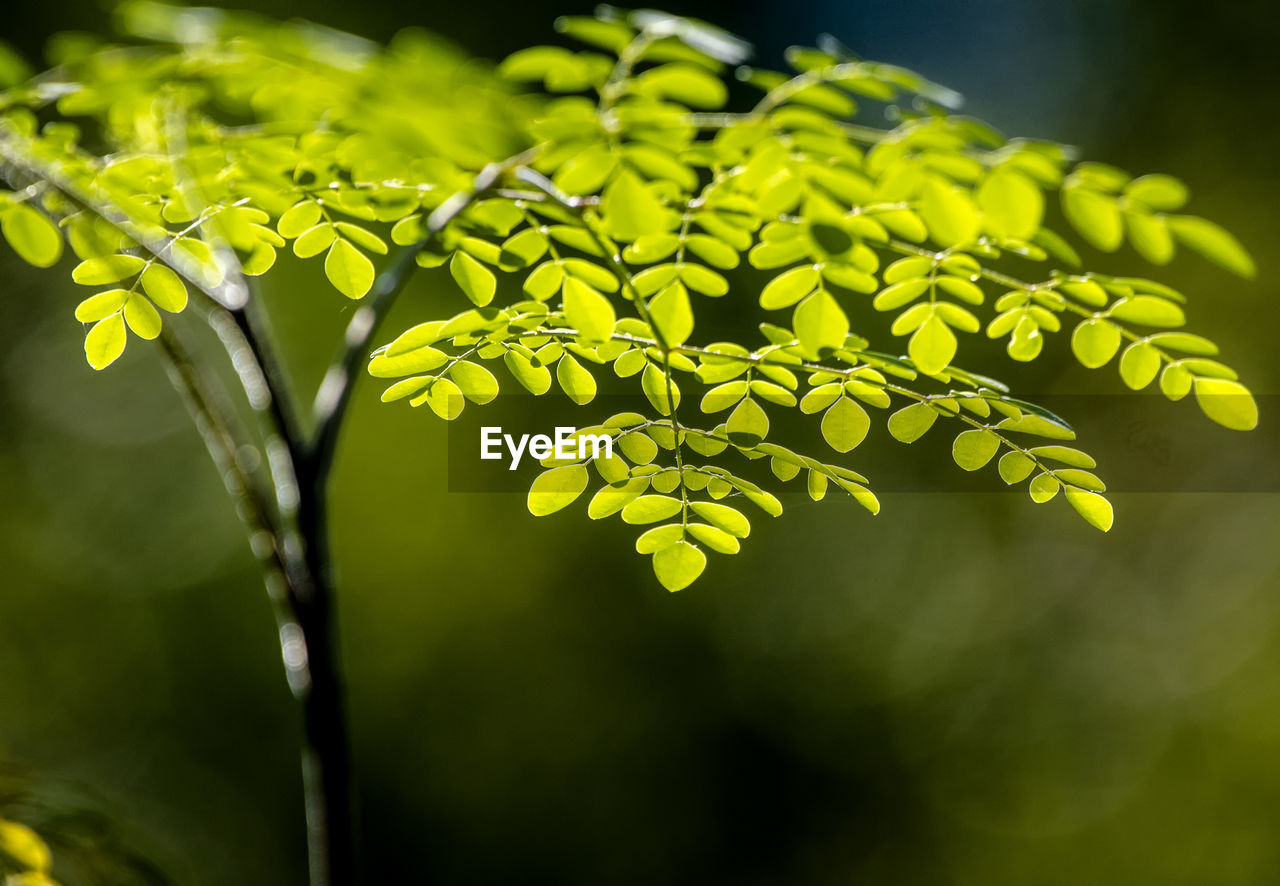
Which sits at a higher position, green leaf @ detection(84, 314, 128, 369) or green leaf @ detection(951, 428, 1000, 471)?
green leaf @ detection(951, 428, 1000, 471)

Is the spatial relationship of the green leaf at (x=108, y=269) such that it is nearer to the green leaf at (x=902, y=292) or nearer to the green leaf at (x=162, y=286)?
the green leaf at (x=162, y=286)

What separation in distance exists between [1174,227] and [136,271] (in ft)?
2.63

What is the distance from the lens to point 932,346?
788 millimetres

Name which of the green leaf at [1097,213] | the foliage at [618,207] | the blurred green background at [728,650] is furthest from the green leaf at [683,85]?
the blurred green background at [728,650]

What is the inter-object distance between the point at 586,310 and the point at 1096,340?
1.52 ft

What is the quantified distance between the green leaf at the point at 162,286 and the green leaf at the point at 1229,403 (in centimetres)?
88

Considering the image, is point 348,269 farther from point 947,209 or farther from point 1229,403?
point 1229,403

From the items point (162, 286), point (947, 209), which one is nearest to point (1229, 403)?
point (947, 209)

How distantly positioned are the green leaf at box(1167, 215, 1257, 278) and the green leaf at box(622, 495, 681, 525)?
45 cm

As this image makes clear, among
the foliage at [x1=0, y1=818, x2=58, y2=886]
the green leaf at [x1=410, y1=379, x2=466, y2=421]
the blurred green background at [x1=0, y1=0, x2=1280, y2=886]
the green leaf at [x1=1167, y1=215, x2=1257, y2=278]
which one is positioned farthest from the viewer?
the blurred green background at [x1=0, y1=0, x2=1280, y2=886]

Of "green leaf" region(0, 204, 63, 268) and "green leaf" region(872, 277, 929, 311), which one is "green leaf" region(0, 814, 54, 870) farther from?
"green leaf" region(872, 277, 929, 311)

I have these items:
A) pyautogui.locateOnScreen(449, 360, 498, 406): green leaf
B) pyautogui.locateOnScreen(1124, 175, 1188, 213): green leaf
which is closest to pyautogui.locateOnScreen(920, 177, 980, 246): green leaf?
pyautogui.locateOnScreen(1124, 175, 1188, 213): green leaf

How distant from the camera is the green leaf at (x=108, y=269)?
78 cm

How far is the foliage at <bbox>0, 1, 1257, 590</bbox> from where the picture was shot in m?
0.60
